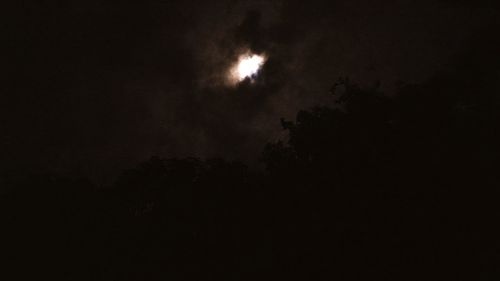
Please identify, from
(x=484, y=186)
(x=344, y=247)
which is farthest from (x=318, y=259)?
(x=484, y=186)

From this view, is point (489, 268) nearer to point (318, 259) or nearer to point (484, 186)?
point (484, 186)

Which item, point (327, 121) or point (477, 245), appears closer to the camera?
point (477, 245)

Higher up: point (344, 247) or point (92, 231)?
point (92, 231)

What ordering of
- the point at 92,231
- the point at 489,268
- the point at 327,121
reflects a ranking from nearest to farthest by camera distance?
the point at 489,268 < the point at 327,121 < the point at 92,231

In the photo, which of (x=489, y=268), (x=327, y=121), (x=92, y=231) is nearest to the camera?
(x=489, y=268)

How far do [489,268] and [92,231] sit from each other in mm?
16967

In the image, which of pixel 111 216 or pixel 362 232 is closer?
pixel 362 232

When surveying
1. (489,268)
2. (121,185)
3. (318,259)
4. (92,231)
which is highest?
(121,185)

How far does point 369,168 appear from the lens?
20484mm

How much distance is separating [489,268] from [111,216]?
16.6 meters

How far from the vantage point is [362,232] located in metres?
20.2

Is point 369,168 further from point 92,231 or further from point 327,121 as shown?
point 92,231

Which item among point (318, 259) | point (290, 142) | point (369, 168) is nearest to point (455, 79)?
point (369, 168)

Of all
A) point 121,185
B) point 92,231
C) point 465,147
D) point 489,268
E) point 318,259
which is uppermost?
point 121,185
